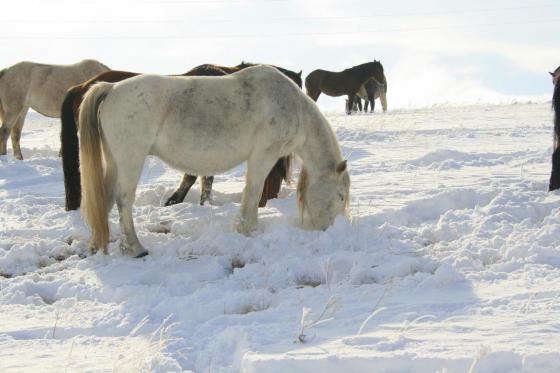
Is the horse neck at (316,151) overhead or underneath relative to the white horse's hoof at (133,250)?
overhead

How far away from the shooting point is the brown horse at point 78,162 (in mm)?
7297

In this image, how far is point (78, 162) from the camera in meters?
7.38

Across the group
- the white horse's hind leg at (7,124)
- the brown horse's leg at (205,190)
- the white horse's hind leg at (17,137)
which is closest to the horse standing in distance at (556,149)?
the brown horse's leg at (205,190)

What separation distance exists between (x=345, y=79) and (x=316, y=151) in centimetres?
1849

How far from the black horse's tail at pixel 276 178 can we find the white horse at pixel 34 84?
587 centimetres

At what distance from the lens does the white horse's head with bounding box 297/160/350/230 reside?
6281 mm

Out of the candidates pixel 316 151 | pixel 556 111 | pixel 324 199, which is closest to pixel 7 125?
pixel 316 151

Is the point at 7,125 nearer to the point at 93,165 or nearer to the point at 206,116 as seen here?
the point at 93,165

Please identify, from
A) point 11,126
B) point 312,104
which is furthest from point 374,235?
point 11,126

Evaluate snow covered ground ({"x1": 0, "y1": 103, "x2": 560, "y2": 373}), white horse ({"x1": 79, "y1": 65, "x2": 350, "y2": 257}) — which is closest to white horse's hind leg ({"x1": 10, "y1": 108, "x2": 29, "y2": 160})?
snow covered ground ({"x1": 0, "y1": 103, "x2": 560, "y2": 373})

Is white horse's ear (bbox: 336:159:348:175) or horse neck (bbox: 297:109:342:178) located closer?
white horse's ear (bbox: 336:159:348:175)

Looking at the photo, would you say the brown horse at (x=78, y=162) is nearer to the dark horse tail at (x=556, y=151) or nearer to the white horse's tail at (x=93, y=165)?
the white horse's tail at (x=93, y=165)

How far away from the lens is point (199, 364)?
3328mm

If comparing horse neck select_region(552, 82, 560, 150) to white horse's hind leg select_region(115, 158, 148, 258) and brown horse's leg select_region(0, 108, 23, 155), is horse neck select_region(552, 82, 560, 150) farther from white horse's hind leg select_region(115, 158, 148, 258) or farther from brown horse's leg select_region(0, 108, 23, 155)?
brown horse's leg select_region(0, 108, 23, 155)
